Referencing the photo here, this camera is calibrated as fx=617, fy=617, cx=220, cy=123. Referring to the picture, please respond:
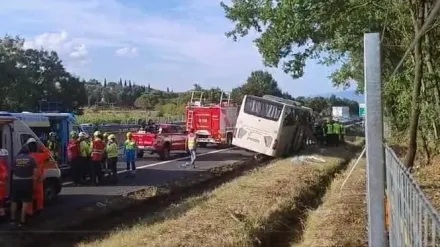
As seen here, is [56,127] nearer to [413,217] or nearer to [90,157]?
[90,157]

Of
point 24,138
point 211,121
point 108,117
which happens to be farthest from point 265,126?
point 108,117

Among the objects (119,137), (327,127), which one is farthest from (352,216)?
(327,127)

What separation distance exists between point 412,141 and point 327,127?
24346 millimetres

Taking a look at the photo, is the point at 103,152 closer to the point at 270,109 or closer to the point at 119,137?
the point at 270,109

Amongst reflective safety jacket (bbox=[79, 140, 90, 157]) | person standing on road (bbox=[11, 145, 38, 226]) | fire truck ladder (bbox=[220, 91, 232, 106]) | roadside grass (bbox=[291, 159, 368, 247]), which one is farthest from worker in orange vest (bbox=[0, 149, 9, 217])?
fire truck ladder (bbox=[220, 91, 232, 106])

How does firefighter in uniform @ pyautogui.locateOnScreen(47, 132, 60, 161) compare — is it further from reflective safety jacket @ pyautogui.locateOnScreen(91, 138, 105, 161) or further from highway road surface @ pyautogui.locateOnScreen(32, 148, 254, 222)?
reflective safety jacket @ pyautogui.locateOnScreen(91, 138, 105, 161)

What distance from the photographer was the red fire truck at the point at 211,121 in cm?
3681

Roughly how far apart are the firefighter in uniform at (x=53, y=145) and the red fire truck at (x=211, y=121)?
17.2m

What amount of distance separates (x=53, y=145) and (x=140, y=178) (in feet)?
10.7

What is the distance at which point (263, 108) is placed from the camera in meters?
30.4

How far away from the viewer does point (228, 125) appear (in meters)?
37.9

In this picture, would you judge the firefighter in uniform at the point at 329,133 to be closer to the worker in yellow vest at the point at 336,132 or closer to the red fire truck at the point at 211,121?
the worker in yellow vest at the point at 336,132

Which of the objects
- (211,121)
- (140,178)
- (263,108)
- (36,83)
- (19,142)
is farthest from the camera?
(36,83)

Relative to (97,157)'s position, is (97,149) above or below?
above
